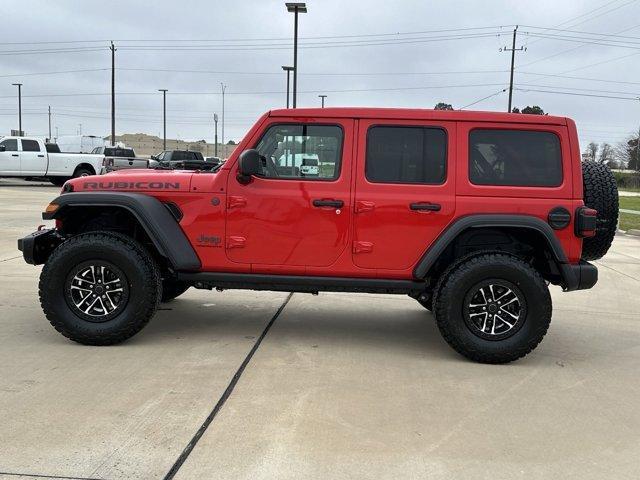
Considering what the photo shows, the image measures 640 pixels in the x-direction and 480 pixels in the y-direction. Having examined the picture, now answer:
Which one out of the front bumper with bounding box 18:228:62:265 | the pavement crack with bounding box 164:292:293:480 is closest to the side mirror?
the pavement crack with bounding box 164:292:293:480

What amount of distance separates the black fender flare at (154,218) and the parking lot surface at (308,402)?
740 mm

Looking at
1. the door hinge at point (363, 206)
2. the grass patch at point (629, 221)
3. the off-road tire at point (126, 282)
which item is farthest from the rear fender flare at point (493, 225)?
the grass patch at point (629, 221)

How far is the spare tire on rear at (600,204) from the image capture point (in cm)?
457

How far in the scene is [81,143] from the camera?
46.5 metres

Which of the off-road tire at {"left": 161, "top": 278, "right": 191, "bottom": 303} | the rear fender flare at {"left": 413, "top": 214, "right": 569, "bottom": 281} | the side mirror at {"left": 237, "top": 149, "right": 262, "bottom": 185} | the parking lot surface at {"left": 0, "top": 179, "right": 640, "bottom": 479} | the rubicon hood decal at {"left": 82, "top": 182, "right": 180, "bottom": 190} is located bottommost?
the parking lot surface at {"left": 0, "top": 179, "right": 640, "bottom": 479}

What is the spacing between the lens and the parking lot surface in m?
2.90

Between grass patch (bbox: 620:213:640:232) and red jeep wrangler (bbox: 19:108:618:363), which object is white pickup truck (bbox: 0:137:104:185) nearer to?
grass patch (bbox: 620:213:640:232)

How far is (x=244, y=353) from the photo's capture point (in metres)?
4.54

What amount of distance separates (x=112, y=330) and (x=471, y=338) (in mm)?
2832

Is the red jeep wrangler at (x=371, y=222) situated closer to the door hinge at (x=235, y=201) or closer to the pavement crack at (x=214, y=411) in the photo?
the door hinge at (x=235, y=201)

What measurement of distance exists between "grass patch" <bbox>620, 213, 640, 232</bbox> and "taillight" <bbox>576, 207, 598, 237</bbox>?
12.0 meters

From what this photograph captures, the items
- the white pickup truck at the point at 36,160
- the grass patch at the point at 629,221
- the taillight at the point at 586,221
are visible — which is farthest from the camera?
the white pickup truck at the point at 36,160

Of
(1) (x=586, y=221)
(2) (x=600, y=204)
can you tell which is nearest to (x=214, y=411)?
(1) (x=586, y=221)

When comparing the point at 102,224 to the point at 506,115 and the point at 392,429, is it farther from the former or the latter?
the point at 506,115
